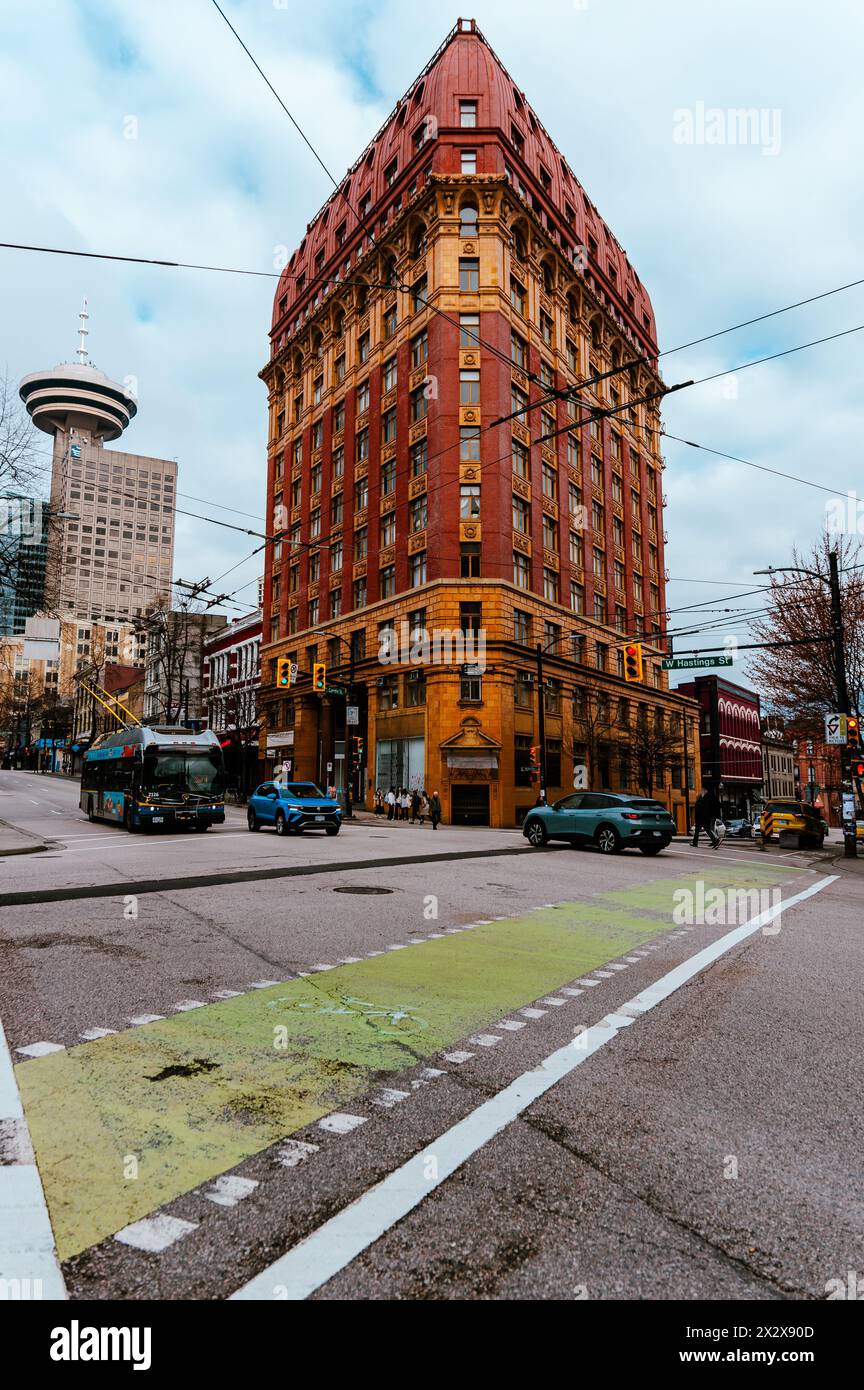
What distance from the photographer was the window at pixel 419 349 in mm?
41156

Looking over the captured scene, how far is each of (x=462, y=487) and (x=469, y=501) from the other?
0.80m

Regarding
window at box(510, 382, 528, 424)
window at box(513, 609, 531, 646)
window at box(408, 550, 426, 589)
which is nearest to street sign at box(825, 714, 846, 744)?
window at box(513, 609, 531, 646)

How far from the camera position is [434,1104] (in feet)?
11.4

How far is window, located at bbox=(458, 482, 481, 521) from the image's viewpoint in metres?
38.4

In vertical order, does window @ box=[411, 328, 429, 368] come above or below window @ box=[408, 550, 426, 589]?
above

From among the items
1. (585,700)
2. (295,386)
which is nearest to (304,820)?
(585,700)

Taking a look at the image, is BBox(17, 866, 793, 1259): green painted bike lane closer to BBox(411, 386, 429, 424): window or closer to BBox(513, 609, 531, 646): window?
BBox(513, 609, 531, 646): window

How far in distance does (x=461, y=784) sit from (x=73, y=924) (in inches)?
1171

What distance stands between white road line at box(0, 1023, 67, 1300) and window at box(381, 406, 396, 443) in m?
43.2

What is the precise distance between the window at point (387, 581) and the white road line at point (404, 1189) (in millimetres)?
38292

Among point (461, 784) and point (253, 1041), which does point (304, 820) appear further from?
point (253, 1041)

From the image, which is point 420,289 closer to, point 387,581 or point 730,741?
point 387,581

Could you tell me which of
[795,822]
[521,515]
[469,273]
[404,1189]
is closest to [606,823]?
[795,822]

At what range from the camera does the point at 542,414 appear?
4250cm
